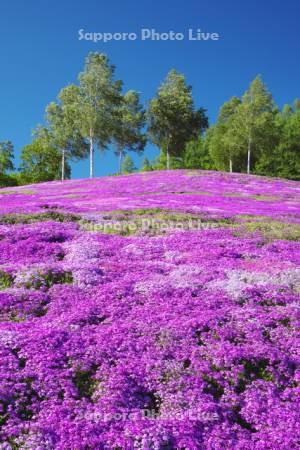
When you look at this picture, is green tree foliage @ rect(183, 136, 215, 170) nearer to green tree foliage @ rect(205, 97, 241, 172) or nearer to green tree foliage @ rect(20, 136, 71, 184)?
green tree foliage @ rect(205, 97, 241, 172)

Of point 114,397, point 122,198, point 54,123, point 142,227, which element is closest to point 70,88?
point 54,123

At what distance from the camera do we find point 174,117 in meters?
83.3

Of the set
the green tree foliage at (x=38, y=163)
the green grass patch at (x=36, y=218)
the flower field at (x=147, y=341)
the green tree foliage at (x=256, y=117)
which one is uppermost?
the green tree foliage at (x=256, y=117)

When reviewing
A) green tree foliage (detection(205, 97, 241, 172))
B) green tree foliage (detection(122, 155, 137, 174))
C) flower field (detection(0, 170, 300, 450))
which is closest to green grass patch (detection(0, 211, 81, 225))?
flower field (detection(0, 170, 300, 450))

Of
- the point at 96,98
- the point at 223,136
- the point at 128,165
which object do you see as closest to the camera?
the point at 96,98

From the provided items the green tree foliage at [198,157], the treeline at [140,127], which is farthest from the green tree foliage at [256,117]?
the green tree foliage at [198,157]

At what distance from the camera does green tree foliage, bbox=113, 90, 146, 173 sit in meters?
87.6

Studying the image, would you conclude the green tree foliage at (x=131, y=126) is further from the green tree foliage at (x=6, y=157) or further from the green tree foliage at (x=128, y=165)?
the green tree foliage at (x=128, y=165)

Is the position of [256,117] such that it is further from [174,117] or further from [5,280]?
[5,280]

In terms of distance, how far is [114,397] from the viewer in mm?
7234

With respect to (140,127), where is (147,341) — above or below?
below

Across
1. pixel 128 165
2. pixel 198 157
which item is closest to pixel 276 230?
pixel 198 157

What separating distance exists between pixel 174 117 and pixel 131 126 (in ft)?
37.6

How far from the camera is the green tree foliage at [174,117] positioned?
273ft
